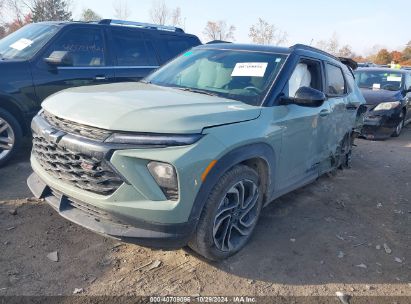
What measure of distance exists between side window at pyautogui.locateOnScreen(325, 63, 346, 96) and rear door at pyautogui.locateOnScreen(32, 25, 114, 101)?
3254 millimetres

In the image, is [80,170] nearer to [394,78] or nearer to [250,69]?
[250,69]

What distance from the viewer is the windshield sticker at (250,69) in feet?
11.8

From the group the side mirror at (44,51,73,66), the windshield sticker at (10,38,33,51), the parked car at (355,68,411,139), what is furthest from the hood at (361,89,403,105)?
the windshield sticker at (10,38,33,51)

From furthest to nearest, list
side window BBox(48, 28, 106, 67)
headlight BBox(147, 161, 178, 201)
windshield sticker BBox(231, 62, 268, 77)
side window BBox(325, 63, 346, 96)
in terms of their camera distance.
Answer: side window BBox(48, 28, 106, 67)
side window BBox(325, 63, 346, 96)
windshield sticker BBox(231, 62, 268, 77)
headlight BBox(147, 161, 178, 201)

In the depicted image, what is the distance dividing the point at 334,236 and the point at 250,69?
1.94m

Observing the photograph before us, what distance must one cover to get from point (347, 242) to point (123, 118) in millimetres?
2583

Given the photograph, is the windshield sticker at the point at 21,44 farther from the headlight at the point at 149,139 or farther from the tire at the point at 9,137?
the headlight at the point at 149,139

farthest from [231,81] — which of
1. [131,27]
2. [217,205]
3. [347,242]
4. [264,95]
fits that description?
[131,27]

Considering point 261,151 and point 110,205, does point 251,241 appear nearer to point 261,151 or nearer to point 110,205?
point 261,151

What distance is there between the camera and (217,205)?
9.21ft

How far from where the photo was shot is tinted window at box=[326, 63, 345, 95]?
4.56 metres

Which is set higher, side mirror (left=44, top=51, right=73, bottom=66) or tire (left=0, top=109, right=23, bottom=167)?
side mirror (left=44, top=51, right=73, bottom=66)

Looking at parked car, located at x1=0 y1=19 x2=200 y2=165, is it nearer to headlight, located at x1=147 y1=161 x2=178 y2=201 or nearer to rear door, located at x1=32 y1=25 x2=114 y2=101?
rear door, located at x1=32 y1=25 x2=114 y2=101

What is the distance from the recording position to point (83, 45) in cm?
552
